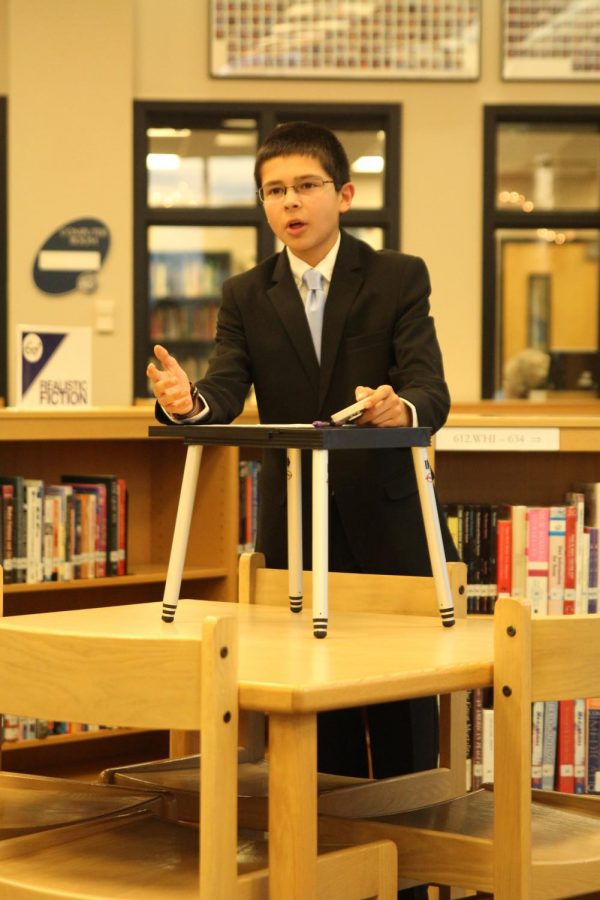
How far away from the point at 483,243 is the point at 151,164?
185 cm

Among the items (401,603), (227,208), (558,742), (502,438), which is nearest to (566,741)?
(558,742)

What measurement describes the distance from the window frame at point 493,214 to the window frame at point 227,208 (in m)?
0.48

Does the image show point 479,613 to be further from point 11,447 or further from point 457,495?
point 11,447

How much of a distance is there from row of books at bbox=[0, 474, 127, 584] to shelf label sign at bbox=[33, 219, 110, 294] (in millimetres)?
3479

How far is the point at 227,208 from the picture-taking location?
7363 mm

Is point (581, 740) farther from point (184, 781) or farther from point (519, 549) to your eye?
point (184, 781)

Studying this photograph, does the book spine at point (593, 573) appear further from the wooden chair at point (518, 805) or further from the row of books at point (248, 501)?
the wooden chair at point (518, 805)

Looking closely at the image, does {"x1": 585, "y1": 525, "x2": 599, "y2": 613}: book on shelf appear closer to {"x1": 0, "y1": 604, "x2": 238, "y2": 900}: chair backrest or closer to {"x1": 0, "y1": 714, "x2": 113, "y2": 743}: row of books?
{"x1": 0, "y1": 714, "x2": 113, "y2": 743}: row of books

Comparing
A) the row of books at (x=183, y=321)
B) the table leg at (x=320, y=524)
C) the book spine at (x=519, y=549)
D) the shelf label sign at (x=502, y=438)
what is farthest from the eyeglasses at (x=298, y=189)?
the row of books at (x=183, y=321)

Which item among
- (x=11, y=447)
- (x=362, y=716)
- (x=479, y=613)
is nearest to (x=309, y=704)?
(x=362, y=716)

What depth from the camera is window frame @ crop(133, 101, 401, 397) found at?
7.09 metres

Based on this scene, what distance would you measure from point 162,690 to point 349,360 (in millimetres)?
897

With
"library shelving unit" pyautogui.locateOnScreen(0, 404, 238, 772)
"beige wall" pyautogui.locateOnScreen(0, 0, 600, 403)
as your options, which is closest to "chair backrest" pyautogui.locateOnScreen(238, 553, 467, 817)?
"library shelving unit" pyautogui.locateOnScreen(0, 404, 238, 772)

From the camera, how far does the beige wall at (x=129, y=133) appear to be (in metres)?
6.85
